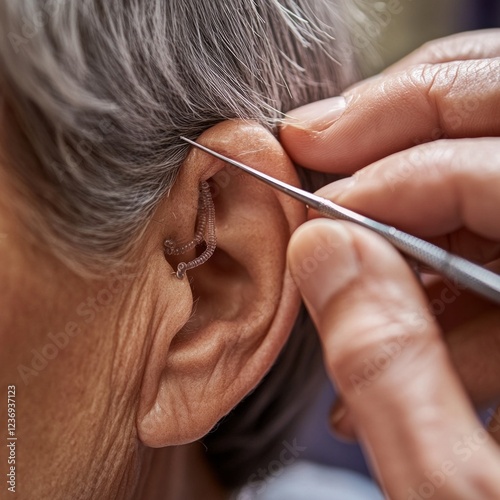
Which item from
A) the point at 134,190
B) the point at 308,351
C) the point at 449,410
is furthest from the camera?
the point at 308,351

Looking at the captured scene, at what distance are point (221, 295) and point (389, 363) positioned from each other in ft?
0.78

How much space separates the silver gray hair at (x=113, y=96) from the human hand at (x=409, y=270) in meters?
0.09

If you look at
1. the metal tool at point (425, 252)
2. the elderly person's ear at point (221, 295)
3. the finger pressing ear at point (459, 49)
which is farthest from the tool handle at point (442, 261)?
the finger pressing ear at point (459, 49)

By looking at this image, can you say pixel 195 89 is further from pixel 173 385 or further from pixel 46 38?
pixel 173 385

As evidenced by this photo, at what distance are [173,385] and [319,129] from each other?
0.94ft

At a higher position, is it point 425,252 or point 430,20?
point 425,252

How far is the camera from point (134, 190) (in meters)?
0.57

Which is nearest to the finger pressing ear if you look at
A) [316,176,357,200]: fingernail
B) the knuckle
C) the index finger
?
the index finger

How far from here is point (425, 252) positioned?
486 mm

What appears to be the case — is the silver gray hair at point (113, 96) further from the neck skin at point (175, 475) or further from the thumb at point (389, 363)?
the neck skin at point (175, 475)

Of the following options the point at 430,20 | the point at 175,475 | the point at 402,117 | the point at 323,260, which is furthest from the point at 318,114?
the point at 430,20

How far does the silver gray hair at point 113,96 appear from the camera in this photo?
52 cm

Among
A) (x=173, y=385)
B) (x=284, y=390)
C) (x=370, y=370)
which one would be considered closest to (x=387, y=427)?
(x=370, y=370)

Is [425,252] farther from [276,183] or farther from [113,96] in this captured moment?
[113,96]
